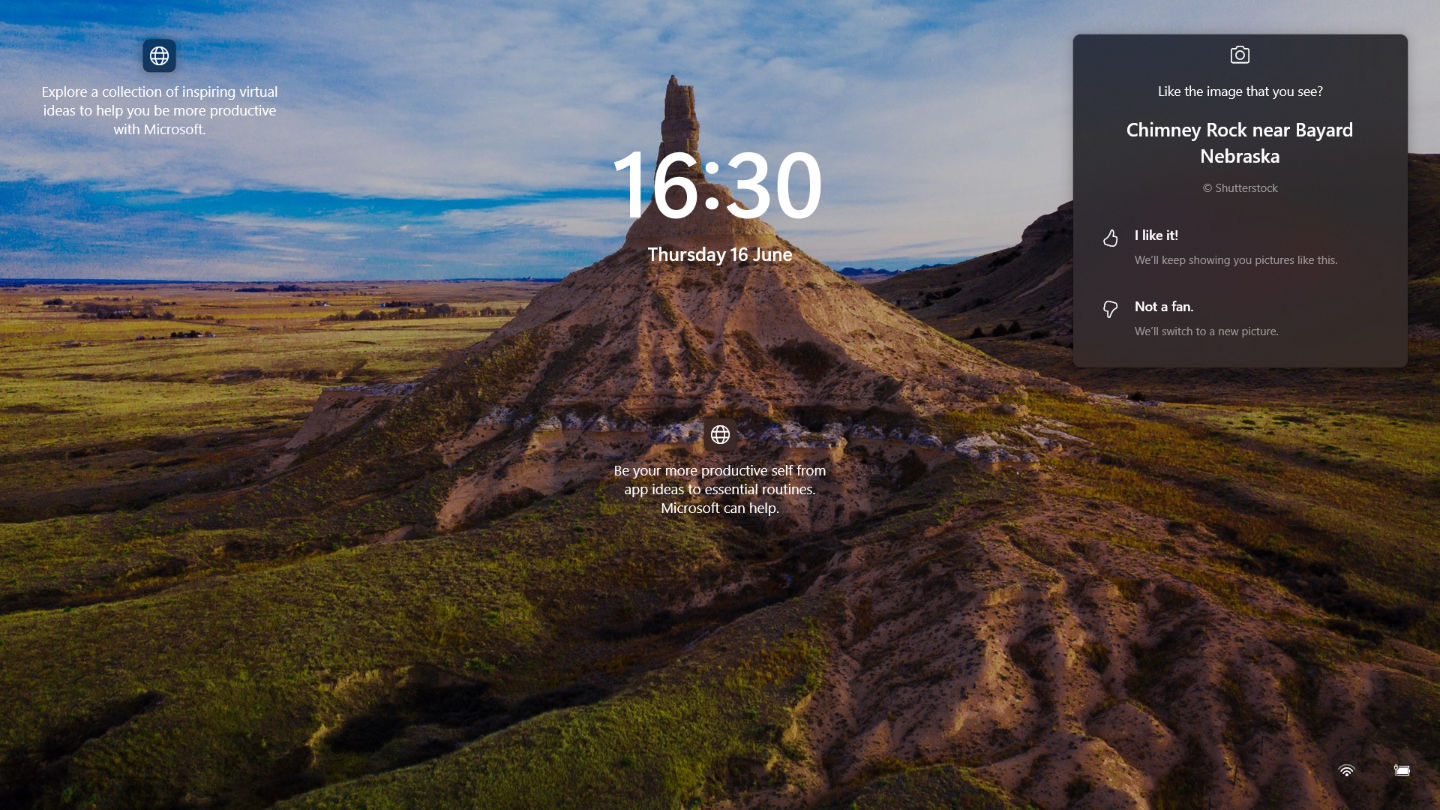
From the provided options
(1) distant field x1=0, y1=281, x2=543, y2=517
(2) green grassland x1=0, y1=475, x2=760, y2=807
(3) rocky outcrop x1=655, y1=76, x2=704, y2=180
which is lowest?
(2) green grassland x1=0, y1=475, x2=760, y2=807

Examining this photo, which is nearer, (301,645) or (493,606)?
(301,645)

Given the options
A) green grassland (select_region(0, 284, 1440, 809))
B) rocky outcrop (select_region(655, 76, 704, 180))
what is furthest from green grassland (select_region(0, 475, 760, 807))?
rocky outcrop (select_region(655, 76, 704, 180))

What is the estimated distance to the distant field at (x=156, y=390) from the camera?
53.4m

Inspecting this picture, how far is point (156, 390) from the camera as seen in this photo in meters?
94.2

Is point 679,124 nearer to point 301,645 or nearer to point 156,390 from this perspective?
point 301,645

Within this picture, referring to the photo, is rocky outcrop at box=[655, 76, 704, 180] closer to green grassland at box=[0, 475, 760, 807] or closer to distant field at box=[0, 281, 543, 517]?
green grassland at box=[0, 475, 760, 807]

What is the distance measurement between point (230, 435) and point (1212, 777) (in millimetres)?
72292

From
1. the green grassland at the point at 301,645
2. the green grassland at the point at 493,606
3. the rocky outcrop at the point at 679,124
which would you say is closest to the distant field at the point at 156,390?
the green grassland at the point at 493,606

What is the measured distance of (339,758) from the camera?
21453 millimetres

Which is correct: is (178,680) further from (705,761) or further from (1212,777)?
(1212,777)

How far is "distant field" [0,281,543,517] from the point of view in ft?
175

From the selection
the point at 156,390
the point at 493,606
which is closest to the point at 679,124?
the point at 493,606

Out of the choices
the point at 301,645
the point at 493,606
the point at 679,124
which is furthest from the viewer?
the point at 679,124

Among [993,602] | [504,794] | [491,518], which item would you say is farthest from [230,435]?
[993,602]
